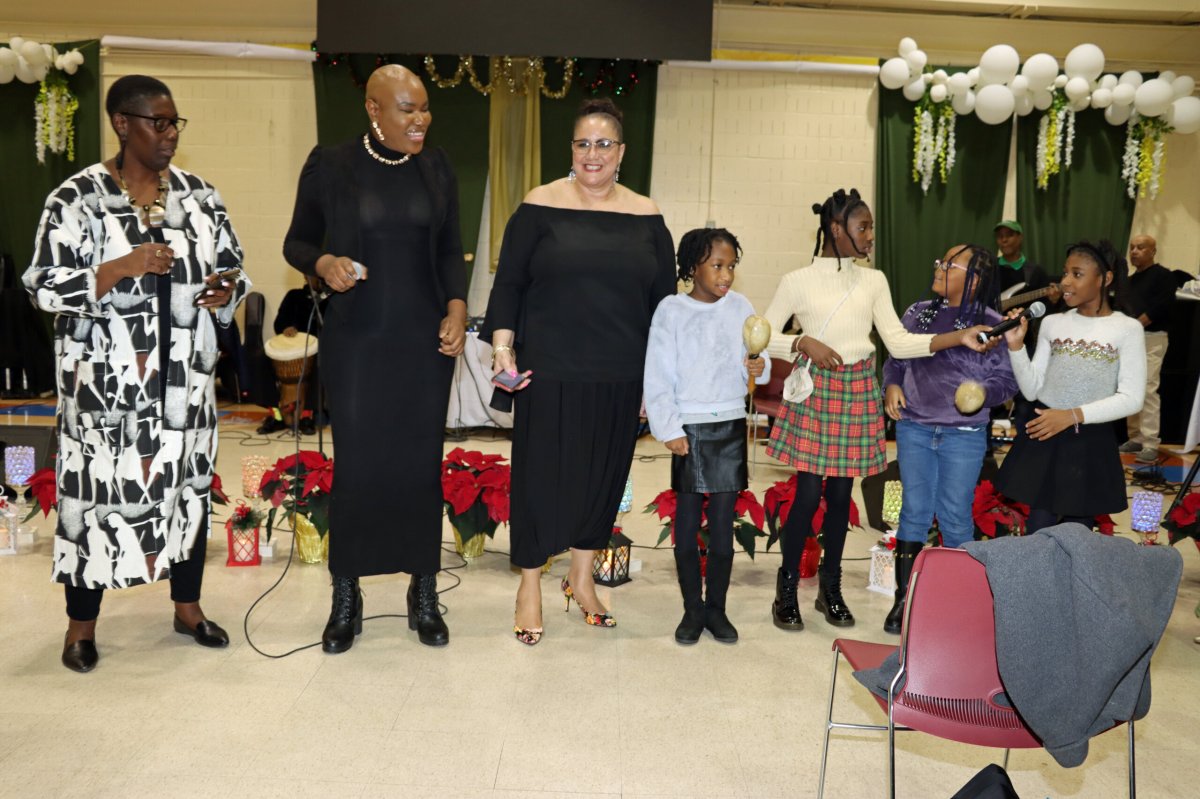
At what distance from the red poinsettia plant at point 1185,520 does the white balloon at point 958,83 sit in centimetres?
506

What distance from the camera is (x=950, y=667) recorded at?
2.14m

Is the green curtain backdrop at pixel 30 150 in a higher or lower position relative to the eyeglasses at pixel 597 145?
higher

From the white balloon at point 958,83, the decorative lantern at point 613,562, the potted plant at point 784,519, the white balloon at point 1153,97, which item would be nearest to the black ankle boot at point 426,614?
the decorative lantern at point 613,562

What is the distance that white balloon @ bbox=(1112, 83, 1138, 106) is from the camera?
855cm

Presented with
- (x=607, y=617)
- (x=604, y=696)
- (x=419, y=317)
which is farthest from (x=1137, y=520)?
(x=419, y=317)

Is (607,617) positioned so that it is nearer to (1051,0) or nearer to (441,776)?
(441,776)

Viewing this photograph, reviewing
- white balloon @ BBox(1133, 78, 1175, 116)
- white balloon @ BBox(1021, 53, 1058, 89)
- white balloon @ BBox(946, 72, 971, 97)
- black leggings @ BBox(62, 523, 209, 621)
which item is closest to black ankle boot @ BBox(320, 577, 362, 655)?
black leggings @ BBox(62, 523, 209, 621)

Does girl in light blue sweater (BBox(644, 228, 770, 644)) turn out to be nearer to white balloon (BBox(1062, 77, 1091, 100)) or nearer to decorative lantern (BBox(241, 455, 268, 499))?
decorative lantern (BBox(241, 455, 268, 499))

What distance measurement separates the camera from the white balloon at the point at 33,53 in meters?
8.69

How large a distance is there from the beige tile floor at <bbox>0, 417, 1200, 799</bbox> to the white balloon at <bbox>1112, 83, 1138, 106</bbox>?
18.9 feet

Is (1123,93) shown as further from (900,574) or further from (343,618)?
(343,618)

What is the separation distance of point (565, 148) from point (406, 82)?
582 centimetres

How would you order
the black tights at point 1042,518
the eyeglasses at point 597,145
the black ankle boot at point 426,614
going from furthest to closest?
the black tights at point 1042,518
the black ankle boot at point 426,614
the eyeglasses at point 597,145

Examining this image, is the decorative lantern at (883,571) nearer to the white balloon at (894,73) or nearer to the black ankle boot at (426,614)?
the black ankle boot at (426,614)
